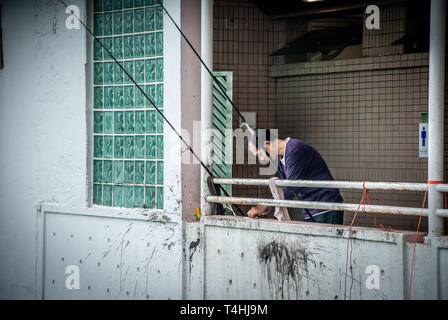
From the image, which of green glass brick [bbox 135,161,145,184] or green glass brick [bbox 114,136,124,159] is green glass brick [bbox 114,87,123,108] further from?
green glass brick [bbox 135,161,145,184]

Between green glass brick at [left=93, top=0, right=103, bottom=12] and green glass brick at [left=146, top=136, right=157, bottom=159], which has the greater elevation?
green glass brick at [left=93, top=0, right=103, bottom=12]

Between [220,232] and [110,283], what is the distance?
5.01 feet

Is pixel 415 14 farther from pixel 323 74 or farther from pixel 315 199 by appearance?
pixel 315 199

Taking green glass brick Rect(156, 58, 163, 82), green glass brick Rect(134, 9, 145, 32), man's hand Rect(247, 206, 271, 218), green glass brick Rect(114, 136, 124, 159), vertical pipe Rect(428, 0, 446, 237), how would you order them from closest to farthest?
vertical pipe Rect(428, 0, 446, 237) < man's hand Rect(247, 206, 271, 218) < green glass brick Rect(156, 58, 163, 82) < green glass brick Rect(134, 9, 145, 32) < green glass brick Rect(114, 136, 124, 159)

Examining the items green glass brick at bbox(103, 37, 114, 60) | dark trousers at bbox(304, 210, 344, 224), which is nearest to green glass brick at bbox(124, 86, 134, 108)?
green glass brick at bbox(103, 37, 114, 60)

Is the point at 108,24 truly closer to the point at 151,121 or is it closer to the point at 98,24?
the point at 98,24

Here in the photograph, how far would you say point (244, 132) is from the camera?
6.27m

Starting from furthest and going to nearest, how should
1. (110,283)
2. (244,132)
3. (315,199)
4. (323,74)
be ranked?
1. (323,74)
2. (244,132)
3. (110,283)
4. (315,199)

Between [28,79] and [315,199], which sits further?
[28,79]

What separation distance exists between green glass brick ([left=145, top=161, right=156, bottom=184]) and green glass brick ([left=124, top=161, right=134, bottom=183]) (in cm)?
22

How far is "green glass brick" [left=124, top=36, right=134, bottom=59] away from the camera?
5102mm

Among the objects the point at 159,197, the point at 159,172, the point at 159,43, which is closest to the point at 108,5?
the point at 159,43

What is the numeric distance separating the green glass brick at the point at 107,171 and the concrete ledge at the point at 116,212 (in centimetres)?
32
